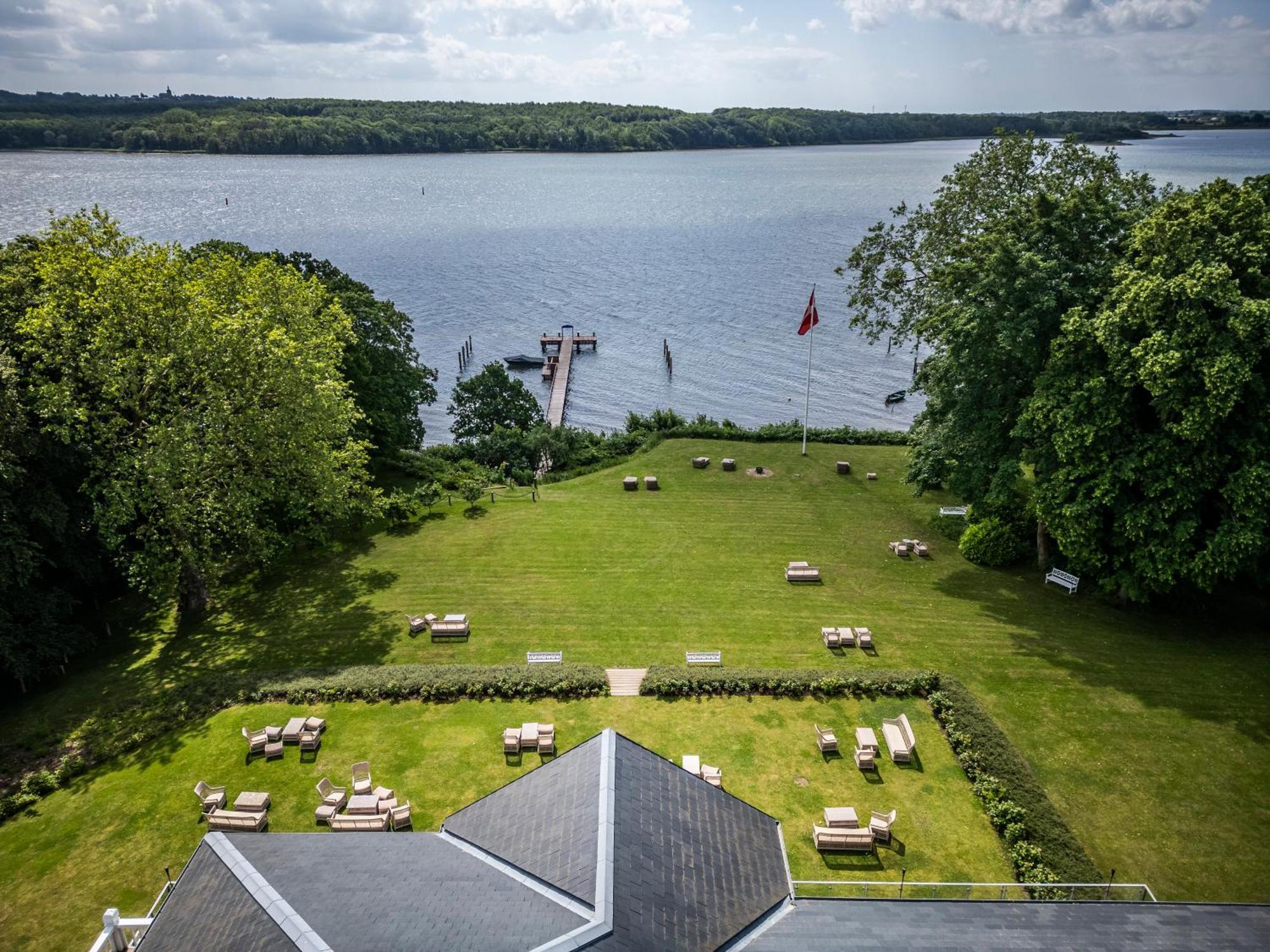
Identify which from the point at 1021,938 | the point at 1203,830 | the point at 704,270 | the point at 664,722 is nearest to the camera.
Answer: the point at 1021,938

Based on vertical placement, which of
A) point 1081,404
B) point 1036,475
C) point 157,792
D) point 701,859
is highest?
point 1081,404

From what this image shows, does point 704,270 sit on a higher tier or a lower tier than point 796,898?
higher

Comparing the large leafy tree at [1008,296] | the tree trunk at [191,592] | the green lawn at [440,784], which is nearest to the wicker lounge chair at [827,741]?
the green lawn at [440,784]

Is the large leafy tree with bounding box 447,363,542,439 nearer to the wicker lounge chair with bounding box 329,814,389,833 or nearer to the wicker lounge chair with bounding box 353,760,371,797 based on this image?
the wicker lounge chair with bounding box 353,760,371,797

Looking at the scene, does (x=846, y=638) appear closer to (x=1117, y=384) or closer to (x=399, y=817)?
(x=1117, y=384)

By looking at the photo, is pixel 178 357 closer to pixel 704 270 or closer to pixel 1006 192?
pixel 1006 192

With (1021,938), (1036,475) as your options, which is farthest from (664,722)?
(1036,475)

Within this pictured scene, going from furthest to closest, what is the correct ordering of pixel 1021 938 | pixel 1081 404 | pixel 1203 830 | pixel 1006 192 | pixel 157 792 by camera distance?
pixel 1006 192, pixel 1081 404, pixel 157 792, pixel 1203 830, pixel 1021 938

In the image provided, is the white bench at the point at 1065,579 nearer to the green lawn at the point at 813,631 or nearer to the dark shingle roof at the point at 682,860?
the green lawn at the point at 813,631
